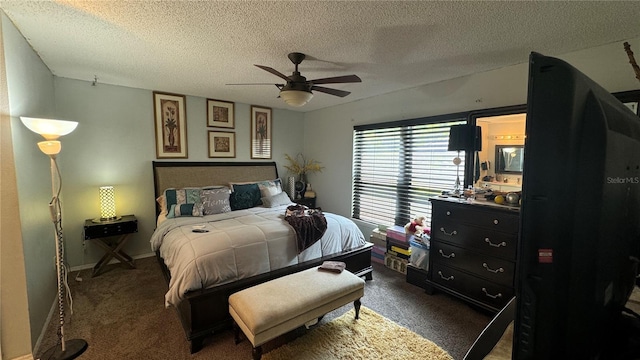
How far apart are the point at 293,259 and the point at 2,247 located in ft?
6.88

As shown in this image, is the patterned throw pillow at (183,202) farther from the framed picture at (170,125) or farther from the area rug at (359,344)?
the area rug at (359,344)

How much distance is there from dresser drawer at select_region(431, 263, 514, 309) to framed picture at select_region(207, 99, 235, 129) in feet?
12.3

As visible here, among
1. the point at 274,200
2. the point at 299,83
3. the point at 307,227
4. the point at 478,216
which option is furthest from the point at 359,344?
the point at 274,200

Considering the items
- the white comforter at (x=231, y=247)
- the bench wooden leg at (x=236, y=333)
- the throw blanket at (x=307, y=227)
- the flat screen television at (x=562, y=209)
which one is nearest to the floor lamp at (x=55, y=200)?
the white comforter at (x=231, y=247)

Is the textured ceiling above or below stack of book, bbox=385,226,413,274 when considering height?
above

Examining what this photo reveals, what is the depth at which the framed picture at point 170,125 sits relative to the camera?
3943mm

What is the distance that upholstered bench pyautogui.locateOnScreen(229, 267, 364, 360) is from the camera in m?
1.85

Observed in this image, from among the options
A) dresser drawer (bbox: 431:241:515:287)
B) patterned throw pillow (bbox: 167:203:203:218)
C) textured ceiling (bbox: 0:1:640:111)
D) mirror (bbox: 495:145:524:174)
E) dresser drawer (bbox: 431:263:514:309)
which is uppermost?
textured ceiling (bbox: 0:1:640:111)

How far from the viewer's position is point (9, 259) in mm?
1819

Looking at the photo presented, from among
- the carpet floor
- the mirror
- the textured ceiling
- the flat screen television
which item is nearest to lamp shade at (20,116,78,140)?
the textured ceiling

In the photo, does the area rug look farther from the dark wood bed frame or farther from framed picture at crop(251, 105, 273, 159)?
framed picture at crop(251, 105, 273, 159)

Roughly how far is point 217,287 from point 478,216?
2.40 m

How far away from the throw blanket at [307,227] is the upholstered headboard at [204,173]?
191 centimetres

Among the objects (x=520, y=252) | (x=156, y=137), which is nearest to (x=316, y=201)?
(x=156, y=137)
